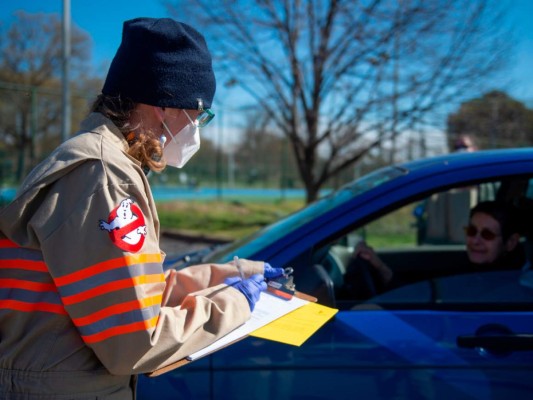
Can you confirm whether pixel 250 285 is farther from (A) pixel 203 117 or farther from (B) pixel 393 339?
(B) pixel 393 339

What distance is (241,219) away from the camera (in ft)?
47.3

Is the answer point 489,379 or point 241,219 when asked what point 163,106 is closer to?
point 489,379

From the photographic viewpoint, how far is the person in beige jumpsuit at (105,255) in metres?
1.20

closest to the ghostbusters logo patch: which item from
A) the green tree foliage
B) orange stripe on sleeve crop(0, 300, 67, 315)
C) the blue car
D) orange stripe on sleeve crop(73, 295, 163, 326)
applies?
orange stripe on sleeve crop(73, 295, 163, 326)

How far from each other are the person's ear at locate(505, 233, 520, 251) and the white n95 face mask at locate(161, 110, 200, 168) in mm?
1904

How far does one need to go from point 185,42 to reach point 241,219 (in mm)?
13070

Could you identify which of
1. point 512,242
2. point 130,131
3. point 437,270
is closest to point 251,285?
point 130,131

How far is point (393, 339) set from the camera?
6.53 ft

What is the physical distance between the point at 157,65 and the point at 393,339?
4.30 feet

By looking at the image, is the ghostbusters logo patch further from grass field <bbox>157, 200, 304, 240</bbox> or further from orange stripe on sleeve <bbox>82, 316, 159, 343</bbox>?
grass field <bbox>157, 200, 304, 240</bbox>

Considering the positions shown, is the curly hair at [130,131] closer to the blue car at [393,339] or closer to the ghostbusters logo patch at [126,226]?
the ghostbusters logo patch at [126,226]

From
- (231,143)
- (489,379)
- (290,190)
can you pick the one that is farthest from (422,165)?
(290,190)

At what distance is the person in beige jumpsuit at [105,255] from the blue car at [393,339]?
58cm

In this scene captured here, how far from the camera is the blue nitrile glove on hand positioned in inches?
60.7
